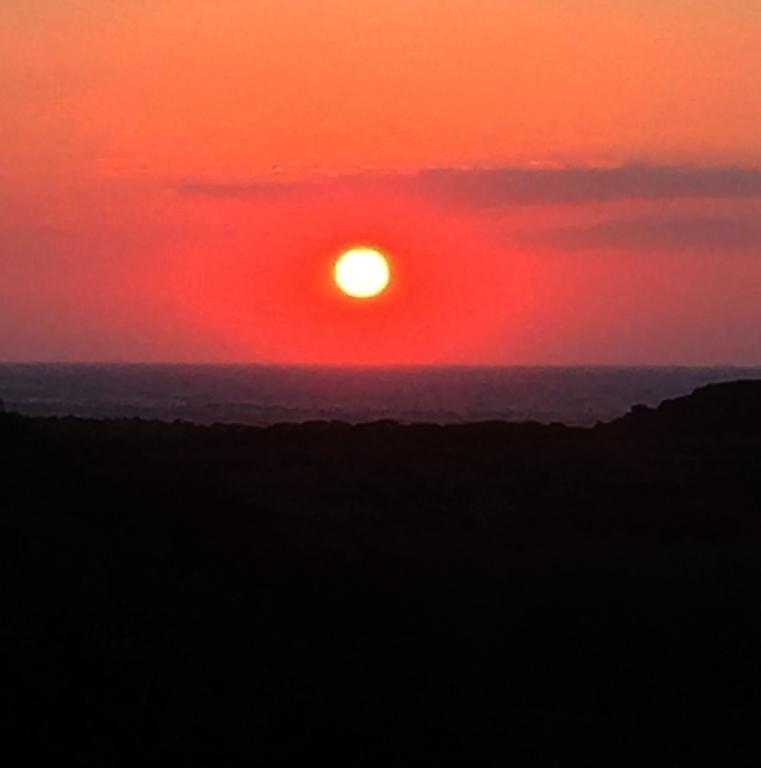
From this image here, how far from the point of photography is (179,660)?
1667cm

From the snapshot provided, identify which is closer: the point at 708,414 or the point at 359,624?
the point at 359,624

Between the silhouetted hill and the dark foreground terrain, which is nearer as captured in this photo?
the dark foreground terrain

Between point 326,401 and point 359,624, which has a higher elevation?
point 326,401

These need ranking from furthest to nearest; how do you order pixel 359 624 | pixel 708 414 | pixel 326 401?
1. pixel 326 401
2. pixel 708 414
3. pixel 359 624

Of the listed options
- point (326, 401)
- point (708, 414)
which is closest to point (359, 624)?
point (708, 414)

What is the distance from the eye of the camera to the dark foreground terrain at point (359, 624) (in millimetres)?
15969

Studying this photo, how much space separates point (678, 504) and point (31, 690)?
22.1 m

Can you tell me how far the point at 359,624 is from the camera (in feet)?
65.3

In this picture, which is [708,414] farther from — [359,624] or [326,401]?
[326,401]

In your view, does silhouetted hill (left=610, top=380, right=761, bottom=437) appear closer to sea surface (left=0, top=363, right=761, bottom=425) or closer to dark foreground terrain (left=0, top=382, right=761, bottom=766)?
dark foreground terrain (left=0, top=382, right=761, bottom=766)

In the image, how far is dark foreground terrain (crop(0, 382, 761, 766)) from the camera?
629 inches

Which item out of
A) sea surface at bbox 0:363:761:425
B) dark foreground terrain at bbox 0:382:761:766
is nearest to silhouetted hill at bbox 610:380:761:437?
dark foreground terrain at bbox 0:382:761:766

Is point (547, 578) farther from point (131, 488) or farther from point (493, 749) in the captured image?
point (493, 749)

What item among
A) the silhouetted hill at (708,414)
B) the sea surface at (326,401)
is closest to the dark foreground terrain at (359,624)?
the silhouetted hill at (708,414)
